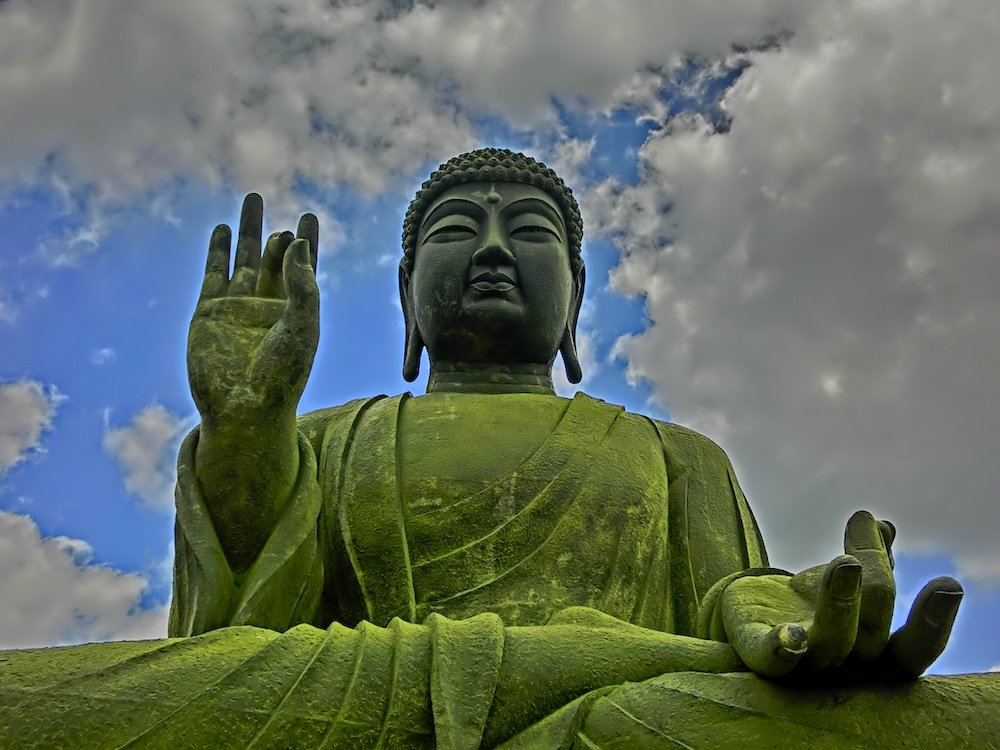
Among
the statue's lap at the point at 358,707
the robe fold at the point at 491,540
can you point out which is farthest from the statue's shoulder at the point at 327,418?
the statue's lap at the point at 358,707

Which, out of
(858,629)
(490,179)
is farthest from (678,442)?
(858,629)

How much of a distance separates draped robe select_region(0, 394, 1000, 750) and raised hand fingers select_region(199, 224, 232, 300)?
2.25ft

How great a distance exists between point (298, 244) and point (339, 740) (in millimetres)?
2071

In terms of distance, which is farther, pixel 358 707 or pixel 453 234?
pixel 453 234

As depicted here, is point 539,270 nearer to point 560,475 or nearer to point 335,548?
point 560,475

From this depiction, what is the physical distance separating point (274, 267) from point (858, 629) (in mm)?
2879

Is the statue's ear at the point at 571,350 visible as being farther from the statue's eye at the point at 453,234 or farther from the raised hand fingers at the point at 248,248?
the raised hand fingers at the point at 248,248

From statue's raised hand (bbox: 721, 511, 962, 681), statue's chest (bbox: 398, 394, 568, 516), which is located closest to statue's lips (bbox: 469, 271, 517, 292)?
statue's chest (bbox: 398, 394, 568, 516)

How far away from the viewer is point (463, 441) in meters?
Result: 5.81

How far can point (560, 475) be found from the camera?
5613 millimetres

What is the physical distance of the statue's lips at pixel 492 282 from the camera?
6414mm

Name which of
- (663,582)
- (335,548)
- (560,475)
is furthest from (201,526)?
(663,582)

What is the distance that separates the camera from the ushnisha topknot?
270 inches

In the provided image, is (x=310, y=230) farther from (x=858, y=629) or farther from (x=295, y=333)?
(x=858, y=629)
